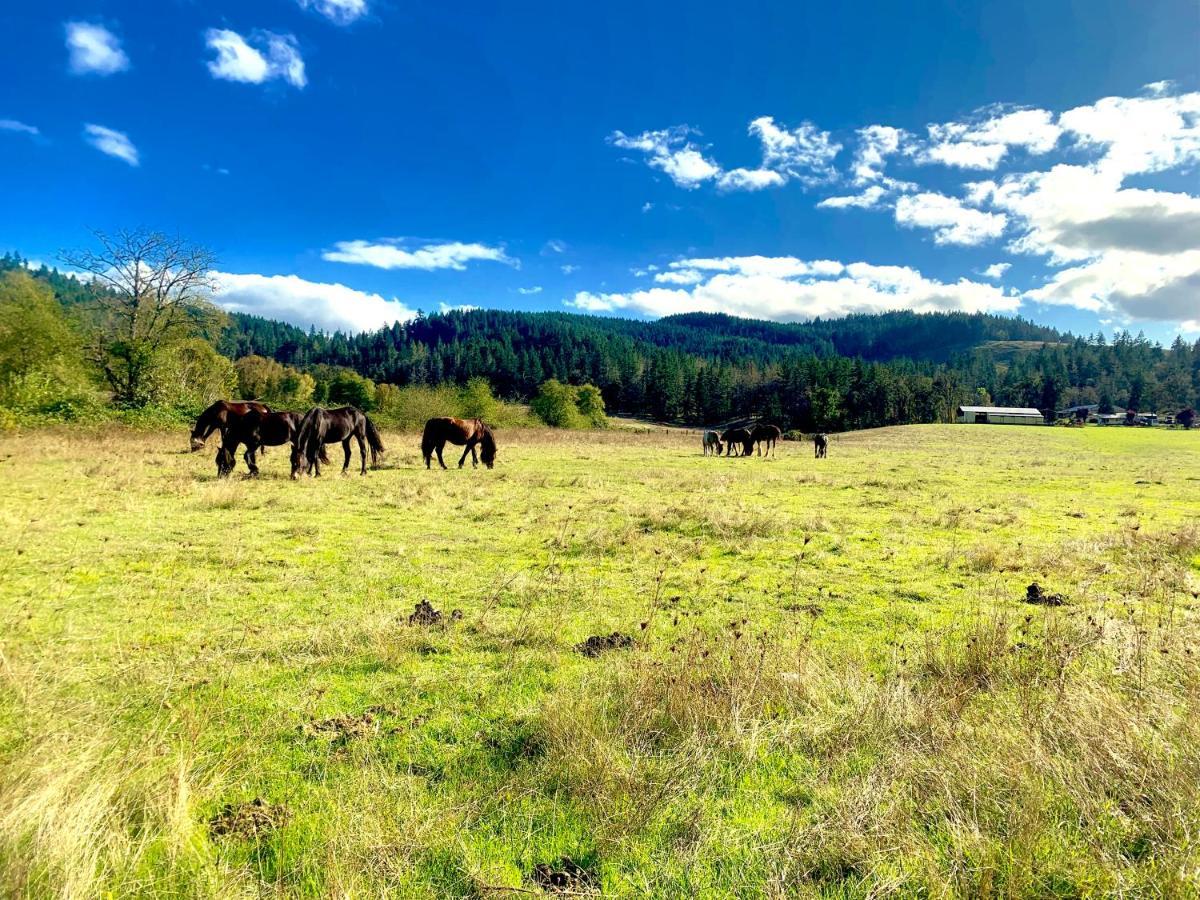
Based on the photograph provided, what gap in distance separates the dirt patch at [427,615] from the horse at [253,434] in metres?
12.1

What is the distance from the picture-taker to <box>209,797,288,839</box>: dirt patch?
2.73 m

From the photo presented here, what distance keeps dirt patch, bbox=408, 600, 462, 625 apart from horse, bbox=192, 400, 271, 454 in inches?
524

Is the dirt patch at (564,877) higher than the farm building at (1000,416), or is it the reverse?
the farm building at (1000,416)

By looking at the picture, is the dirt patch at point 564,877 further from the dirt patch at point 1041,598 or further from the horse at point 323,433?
the horse at point 323,433

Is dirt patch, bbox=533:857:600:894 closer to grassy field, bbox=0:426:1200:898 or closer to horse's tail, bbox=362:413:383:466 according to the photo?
grassy field, bbox=0:426:1200:898

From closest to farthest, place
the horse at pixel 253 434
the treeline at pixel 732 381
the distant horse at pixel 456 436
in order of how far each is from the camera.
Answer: the horse at pixel 253 434
the distant horse at pixel 456 436
the treeline at pixel 732 381

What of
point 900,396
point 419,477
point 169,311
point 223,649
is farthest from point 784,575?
point 900,396

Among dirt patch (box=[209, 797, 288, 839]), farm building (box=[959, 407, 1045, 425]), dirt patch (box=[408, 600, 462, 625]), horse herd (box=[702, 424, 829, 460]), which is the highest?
farm building (box=[959, 407, 1045, 425])

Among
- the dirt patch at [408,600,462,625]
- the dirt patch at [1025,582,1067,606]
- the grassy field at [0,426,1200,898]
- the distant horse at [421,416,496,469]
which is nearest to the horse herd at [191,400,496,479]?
the distant horse at [421,416,496,469]

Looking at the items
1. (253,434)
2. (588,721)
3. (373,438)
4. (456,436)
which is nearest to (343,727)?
(588,721)

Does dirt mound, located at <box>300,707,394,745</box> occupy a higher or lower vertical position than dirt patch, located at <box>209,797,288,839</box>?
lower

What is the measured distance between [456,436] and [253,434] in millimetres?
6383

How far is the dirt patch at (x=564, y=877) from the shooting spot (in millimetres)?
2445

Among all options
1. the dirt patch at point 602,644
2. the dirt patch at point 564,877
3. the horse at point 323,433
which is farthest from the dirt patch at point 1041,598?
the horse at point 323,433
